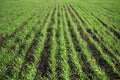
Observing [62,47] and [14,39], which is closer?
[62,47]

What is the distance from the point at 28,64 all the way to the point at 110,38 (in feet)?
24.8

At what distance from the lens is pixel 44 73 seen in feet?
25.8

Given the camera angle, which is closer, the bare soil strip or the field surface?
the field surface

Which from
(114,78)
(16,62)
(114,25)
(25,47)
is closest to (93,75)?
(114,78)

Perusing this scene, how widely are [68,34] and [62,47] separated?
2973 millimetres

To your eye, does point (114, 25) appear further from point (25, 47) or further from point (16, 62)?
point (16, 62)

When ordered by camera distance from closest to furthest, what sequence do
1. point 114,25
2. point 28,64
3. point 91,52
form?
point 28,64, point 91,52, point 114,25

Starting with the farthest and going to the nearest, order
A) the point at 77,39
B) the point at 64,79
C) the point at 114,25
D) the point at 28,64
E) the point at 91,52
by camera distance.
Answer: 1. the point at 114,25
2. the point at 77,39
3. the point at 91,52
4. the point at 28,64
5. the point at 64,79

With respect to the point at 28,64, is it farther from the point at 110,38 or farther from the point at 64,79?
the point at 110,38

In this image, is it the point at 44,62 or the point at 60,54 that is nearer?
the point at 44,62

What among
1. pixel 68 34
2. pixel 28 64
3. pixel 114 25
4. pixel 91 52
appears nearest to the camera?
pixel 28 64

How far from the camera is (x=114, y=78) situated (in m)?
7.64

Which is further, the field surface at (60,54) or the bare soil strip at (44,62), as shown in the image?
the bare soil strip at (44,62)

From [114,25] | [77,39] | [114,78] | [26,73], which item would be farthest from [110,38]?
[26,73]
